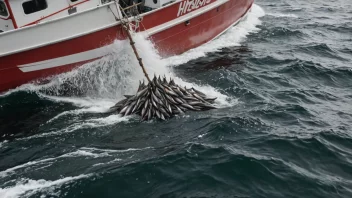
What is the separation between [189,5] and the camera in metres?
16.0

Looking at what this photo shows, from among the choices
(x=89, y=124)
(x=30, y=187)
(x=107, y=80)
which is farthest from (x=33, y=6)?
(x=30, y=187)

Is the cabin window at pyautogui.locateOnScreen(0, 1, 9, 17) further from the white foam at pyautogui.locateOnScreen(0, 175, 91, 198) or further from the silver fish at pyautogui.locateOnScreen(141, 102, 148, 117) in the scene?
the white foam at pyautogui.locateOnScreen(0, 175, 91, 198)

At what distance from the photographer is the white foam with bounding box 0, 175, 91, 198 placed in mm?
7723

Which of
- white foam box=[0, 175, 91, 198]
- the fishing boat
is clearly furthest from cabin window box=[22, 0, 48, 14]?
white foam box=[0, 175, 91, 198]

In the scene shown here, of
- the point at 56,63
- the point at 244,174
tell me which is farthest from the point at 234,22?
the point at 244,174

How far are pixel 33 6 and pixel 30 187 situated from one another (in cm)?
754

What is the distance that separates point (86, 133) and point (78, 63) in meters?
3.94

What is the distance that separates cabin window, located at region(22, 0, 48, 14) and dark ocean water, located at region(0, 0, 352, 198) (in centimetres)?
266

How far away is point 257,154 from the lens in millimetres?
8898

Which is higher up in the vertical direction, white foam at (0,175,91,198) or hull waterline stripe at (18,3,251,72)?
hull waterline stripe at (18,3,251,72)

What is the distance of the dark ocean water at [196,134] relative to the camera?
25.9 feet

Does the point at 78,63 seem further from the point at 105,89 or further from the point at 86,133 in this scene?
the point at 86,133

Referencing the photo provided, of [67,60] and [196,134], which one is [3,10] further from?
[196,134]

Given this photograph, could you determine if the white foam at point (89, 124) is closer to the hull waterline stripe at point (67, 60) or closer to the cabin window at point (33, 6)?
the hull waterline stripe at point (67, 60)
